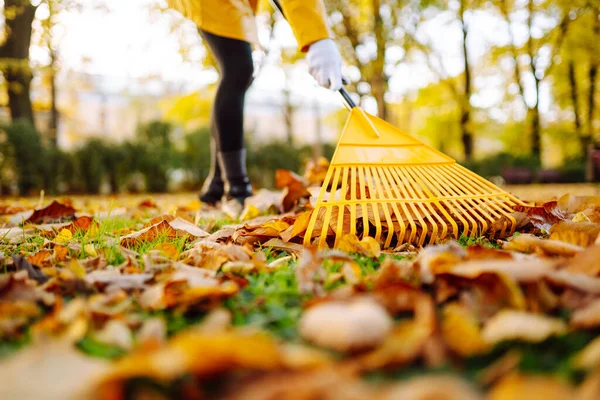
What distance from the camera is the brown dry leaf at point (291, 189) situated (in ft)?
7.85

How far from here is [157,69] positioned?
11.8 m

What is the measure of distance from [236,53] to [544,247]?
188cm

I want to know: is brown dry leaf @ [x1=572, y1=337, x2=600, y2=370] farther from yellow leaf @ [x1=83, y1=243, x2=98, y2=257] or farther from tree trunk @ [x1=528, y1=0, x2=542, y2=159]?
tree trunk @ [x1=528, y1=0, x2=542, y2=159]

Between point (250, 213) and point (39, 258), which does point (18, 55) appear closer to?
point (250, 213)

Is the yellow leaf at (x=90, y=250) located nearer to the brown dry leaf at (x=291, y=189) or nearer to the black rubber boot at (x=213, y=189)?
the brown dry leaf at (x=291, y=189)

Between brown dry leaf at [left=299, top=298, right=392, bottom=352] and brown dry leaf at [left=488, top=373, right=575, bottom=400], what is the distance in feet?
0.56

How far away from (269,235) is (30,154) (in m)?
7.01

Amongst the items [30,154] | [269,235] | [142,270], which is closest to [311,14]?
[269,235]

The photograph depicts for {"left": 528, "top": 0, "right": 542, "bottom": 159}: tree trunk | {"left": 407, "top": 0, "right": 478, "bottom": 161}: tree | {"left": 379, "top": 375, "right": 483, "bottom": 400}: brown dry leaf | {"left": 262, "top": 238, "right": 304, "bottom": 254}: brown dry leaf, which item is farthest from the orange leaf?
{"left": 528, "top": 0, "right": 542, "bottom": 159}: tree trunk

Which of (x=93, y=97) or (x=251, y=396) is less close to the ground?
(x=93, y=97)

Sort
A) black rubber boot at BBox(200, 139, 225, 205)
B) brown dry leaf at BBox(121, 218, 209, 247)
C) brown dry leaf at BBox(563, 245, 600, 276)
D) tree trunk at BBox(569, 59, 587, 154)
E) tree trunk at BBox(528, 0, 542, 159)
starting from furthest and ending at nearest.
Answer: tree trunk at BBox(569, 59, 587, 154) < tree trunk at BBox(528, 0, 542, 159) < black rubber boot at BBox(200, 139, 225, 205) < brown dry leaf at BBox(121, 218, 209, 247) < brown dry leaf at BBox(563, 245, 600, 276)

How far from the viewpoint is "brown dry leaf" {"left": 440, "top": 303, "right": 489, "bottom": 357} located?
0.68 meters

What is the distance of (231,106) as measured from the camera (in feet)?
8.55

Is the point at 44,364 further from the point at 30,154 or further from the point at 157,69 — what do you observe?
the point at 157,69
